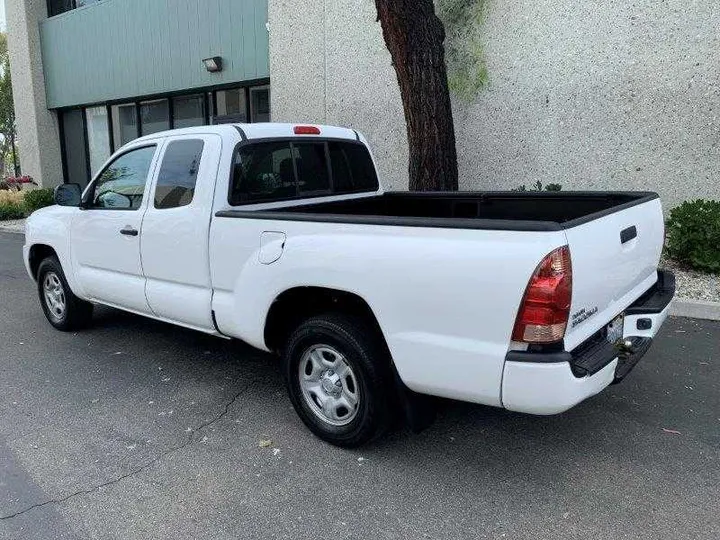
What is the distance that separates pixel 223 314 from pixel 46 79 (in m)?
17.0

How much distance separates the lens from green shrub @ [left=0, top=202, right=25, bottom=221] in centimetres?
1630

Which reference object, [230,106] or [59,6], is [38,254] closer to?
[230,106]

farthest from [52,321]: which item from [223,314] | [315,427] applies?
[315,427]

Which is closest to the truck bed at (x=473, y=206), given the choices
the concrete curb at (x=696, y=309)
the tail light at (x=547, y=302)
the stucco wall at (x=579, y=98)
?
the tail light at (x=547, y=302)

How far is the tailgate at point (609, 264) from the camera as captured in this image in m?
2.74

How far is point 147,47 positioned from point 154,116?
5.59ft

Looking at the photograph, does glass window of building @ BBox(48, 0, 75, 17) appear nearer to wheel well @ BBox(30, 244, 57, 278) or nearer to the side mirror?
wheel well @ BBox(30, 244, 57, 278)

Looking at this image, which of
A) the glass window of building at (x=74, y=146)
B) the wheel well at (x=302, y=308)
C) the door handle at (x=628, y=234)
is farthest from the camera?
the glass window of building at (x=74, y=146)

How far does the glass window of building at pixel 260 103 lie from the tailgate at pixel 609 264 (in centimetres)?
979

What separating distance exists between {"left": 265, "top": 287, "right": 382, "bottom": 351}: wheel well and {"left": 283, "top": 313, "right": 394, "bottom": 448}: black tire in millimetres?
79

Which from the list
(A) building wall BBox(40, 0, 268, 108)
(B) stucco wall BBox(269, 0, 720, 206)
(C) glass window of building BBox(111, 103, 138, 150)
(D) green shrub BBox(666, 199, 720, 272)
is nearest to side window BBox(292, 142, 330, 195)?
(D) green shrub BBox(666, 199, 720, 272)

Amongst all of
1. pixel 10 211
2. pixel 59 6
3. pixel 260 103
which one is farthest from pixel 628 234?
pixel 59 6

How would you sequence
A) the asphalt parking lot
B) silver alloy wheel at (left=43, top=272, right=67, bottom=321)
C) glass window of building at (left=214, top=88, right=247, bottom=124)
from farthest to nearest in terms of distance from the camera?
glass window of building at (left=214, top=88, right=247, bottom=124) < silver alloy wheel at (left=43, top=272, right=67, bottom=321) < the asphalt parking lot

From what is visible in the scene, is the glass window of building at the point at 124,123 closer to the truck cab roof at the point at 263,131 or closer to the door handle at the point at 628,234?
the truck cab roof at the point at 263,131
